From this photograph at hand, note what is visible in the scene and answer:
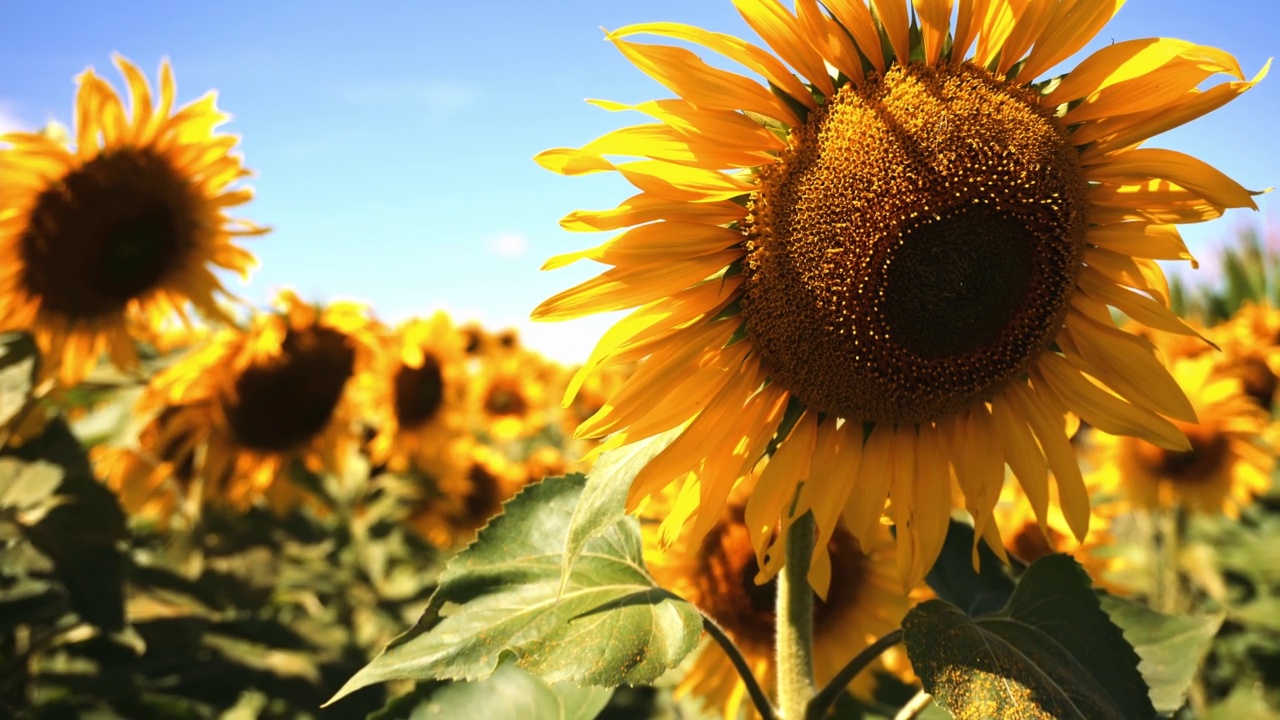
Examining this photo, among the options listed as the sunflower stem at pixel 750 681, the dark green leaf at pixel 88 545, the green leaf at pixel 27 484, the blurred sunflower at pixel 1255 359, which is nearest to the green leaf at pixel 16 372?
the green leaf at pixel 27 484

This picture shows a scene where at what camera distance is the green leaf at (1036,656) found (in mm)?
1196

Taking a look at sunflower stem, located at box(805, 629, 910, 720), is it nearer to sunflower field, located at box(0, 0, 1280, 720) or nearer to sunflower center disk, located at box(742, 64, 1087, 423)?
sunflower field, located at box(0, 0, 1280, 720)

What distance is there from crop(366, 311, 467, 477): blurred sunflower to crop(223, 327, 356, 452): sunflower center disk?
0.73 m

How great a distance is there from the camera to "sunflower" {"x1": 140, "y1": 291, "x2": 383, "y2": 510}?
439 centimetres

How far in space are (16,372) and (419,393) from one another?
2.94 meters

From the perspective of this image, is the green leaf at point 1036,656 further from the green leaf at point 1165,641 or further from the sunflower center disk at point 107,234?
the sunflower center disk at point 107,234

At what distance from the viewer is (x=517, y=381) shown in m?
8.18

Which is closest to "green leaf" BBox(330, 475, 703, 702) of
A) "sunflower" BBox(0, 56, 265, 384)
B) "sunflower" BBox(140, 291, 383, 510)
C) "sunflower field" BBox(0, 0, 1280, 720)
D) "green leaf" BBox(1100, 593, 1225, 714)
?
"sunflower field" BBox(0, 0, 1280, 720)

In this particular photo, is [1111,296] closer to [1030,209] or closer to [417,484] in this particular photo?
[1030,209]

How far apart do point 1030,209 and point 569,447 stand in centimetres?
790

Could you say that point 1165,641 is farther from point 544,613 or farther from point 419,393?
point 419,393

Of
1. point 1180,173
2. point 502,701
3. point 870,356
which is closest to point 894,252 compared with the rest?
point 870,356

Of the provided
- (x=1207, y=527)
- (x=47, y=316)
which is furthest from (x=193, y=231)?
(x=1207, y=527)

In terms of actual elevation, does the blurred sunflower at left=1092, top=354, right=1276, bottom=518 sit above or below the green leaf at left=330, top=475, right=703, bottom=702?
below
